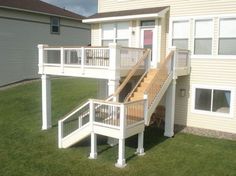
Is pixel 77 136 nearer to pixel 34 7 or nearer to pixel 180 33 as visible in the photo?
pixel 180 33

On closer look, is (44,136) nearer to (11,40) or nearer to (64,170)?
(64,170)

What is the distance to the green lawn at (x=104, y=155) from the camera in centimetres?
1127

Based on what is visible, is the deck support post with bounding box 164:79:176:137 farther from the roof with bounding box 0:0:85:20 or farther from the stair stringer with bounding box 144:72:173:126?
the roof with bounding box 0:0:85:20

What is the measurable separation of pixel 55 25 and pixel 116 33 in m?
15.2

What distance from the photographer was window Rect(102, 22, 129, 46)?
18094mm

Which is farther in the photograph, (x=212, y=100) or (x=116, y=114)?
(x=212, y=100)

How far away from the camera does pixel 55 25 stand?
31750mm

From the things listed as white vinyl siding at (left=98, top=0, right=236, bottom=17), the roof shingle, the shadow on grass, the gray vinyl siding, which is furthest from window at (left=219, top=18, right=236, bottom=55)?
the gray vinyl siding

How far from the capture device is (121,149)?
11414 millimetres

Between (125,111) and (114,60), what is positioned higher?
(114,60)

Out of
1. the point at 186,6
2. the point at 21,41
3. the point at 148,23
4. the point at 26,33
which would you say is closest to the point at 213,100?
the point at 186,6

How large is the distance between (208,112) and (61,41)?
20601mm

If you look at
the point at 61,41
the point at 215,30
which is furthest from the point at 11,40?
the point at 215,30

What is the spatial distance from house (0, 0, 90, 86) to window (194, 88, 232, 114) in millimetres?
18193
